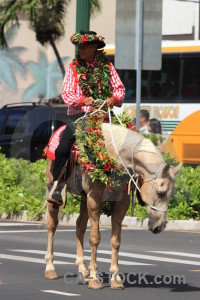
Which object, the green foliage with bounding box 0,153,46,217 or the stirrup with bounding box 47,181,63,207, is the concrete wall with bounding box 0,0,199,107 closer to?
the green foliage with bounding box 0,153,46,217

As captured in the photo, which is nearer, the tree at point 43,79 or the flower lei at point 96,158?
the flower lei at point 96,158

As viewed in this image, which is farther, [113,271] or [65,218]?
[65,218]

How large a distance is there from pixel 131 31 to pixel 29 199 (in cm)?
395

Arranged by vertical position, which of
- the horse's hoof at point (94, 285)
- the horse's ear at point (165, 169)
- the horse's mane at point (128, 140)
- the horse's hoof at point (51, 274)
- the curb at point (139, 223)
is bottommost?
the curb at point (139, 223)

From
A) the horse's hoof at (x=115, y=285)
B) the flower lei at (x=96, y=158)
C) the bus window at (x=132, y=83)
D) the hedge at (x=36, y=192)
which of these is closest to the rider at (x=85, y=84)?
the flower lei at (x=96, y=158)

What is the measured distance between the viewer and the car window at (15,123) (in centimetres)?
3103

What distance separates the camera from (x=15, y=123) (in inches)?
1241

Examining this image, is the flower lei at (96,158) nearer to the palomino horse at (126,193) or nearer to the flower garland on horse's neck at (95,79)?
the palomino horse at (126,193)

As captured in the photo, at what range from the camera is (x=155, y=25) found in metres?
19.4

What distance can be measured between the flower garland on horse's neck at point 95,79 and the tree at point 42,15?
124 ft

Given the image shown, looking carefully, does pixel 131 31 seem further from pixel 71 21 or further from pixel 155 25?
pixel 71 21

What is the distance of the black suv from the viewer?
30516mm

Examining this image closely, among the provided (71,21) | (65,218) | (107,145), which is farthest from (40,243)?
(71,21)

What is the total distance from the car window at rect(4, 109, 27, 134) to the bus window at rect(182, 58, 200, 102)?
16.7ft
